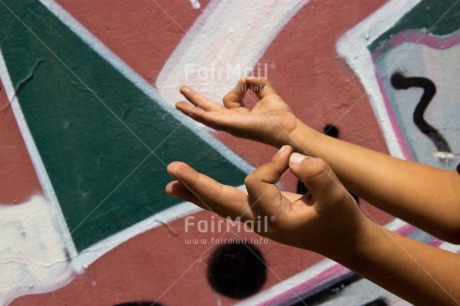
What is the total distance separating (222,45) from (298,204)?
2.14 ft

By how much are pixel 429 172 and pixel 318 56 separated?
472mm

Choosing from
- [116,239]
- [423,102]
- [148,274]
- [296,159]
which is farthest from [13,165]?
[423,102]

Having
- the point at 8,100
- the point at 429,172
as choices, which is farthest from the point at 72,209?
the point at 429,172

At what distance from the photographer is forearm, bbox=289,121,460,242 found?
0.77 m

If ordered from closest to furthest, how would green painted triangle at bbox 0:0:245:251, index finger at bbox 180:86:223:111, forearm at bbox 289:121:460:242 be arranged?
forearm at bbox 289:121:460:242, index finger at bbox 180:86:223:111, green painted triangle at bbox 0:0:245:251

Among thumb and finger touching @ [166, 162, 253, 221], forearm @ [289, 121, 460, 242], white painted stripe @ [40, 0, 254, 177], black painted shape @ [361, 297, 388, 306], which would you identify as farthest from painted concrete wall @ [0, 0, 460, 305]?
thumb and finger touching @ [166, 162, 253, 221]

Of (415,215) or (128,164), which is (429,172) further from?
(128,164)

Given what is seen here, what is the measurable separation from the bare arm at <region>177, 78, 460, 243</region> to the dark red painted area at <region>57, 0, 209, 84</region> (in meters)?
0.31

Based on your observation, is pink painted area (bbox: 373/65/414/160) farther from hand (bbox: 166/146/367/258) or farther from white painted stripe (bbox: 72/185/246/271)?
hand (bbox: 166/146/367/258)

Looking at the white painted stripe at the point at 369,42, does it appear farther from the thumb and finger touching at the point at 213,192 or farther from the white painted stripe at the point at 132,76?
the thumb and finger touching at the point at 213,192

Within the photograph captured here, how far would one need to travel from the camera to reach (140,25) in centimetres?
113

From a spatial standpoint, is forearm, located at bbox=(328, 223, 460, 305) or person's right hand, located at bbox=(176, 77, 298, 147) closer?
forearm, located at bbox=(328, 223, 460, 305)

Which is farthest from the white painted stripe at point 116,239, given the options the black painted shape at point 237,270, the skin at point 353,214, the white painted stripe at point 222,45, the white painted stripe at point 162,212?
the skin at point 353,214

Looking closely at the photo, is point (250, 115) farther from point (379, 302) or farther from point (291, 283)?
point (379, 302)
